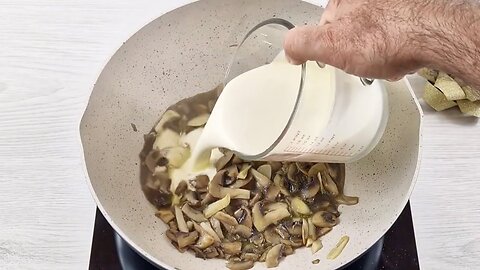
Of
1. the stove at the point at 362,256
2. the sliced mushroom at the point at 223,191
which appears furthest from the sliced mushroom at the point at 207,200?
the stove at the point at 362,256

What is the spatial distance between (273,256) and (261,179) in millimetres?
135

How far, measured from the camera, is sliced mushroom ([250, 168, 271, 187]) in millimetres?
972

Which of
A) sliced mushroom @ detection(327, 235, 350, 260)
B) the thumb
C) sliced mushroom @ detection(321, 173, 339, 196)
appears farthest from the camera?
sliced mushroom @ detection(321, 173, 339, 196)

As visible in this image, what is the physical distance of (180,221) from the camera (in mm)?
930

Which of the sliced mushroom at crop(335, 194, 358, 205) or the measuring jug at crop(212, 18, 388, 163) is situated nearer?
the measuring jug at crop(212, 18, 388, 163)

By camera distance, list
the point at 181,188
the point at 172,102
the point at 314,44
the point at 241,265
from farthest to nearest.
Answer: the point at 172,102, the point at 181,188, the point at 241,265, the point at 314,44

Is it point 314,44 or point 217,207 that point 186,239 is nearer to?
point 217,207

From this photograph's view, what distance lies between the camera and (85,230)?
3.17ft

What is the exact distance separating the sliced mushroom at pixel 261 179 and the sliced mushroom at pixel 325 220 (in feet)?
0.29

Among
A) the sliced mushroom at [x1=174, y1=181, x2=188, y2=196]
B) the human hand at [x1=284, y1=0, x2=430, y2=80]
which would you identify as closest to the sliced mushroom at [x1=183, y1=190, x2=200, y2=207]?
the sliced mushroom at [x1=174, y1=181, x2=188, y2=196]

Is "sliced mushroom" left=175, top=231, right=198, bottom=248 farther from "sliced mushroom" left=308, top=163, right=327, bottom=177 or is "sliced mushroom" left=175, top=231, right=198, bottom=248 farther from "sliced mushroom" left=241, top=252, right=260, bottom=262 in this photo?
"sliced mushroom" left=308, top=163, right=327, bottom=177

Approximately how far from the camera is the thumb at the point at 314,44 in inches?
28.8

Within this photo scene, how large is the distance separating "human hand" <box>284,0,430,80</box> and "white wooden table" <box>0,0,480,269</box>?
318 millimetres

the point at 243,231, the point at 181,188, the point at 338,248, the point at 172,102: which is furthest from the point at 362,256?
the point at 172,102
